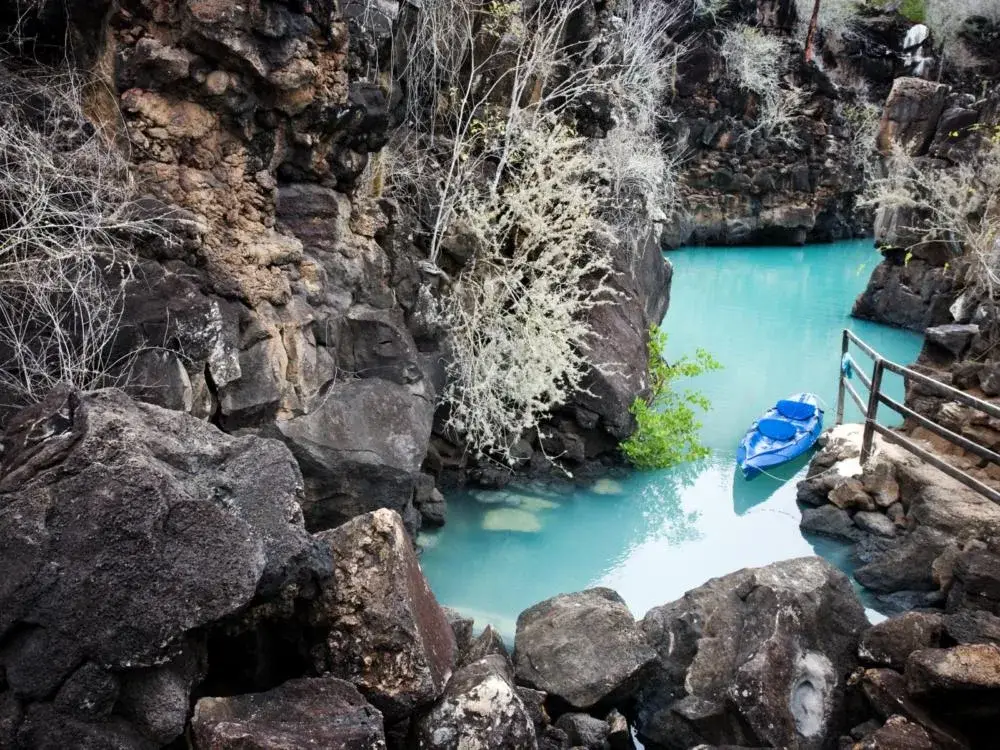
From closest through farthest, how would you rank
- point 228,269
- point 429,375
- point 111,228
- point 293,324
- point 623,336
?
point 111,228, point 228,269, point 293,324, point 429,375, point 623,336

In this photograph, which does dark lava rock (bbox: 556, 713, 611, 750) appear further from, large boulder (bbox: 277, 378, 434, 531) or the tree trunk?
the tree trunk

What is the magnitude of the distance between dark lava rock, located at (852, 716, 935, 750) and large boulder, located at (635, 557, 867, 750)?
40cm

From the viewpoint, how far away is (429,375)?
7121 mm

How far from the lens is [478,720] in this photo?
3.22 m

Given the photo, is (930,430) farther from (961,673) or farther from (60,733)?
(60,733)

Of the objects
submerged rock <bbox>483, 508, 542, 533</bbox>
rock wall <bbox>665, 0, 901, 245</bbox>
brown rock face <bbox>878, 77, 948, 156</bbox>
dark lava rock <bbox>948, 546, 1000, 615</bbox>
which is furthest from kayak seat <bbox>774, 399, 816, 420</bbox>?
rock wall <bbox>665, 0, 901, 245</bbox>

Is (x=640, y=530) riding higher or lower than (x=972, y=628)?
lower

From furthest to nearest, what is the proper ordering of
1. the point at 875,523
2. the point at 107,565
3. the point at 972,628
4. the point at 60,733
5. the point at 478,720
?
the point at 875,523 < the point at 972,628 < the point at 478,720 < the point at 107,565 < the point at 60,733

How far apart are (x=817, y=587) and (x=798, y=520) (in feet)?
11.9

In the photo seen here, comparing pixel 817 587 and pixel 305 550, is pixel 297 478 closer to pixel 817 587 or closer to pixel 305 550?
pixel 305 550

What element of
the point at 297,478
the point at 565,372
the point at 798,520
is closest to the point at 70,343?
the point at 297,478

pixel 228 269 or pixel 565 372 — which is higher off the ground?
pixel 228 269

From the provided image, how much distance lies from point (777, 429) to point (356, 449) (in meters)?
5.32

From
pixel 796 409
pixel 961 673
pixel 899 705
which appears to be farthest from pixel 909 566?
pixel 796 409
